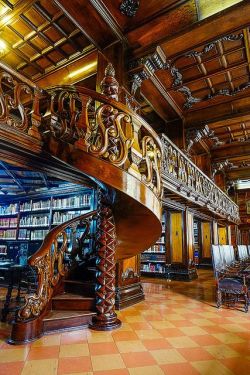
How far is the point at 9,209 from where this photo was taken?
22.7 ft

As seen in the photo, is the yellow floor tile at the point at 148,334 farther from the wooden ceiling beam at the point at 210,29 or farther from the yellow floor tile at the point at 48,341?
the wooden ceiling beam at the point at 210,29

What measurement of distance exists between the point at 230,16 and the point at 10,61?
450cm

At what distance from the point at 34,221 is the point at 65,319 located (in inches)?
145

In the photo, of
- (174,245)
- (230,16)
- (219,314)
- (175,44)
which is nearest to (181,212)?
(174,245)

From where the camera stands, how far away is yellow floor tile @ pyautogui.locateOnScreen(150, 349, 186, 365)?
7.52 ft

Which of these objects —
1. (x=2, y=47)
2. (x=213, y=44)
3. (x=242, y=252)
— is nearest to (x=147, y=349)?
(x=213, y=44)

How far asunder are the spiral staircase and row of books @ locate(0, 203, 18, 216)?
362 cm

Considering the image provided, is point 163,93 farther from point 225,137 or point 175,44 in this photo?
point 225,137

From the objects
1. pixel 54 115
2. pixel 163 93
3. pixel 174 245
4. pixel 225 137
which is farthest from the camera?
pixel 225 137

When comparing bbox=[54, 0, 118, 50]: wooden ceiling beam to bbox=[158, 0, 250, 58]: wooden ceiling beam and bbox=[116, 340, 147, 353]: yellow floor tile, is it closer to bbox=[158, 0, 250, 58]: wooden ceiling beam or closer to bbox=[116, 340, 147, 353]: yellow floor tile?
bbox=[158, 0, 250, 58]: wooden ceiling beam

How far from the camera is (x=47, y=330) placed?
9.70 ft

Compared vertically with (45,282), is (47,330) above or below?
below

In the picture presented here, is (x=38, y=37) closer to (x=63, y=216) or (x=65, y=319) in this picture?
(x=63, y=216)

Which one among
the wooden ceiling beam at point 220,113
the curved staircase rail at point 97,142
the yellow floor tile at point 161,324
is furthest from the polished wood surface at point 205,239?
the curved staircase rail at point 97,142
